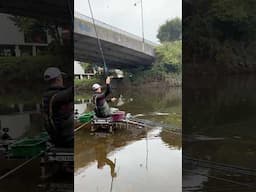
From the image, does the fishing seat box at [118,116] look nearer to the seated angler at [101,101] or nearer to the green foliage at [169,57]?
the seated angler at [101,101]

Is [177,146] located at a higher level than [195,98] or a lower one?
lower

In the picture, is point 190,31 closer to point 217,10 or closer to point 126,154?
point 217,10

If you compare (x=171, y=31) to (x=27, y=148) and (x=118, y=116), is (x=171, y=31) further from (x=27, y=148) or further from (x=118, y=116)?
(x=118, y=116)

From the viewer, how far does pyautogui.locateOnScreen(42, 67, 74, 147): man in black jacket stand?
6.68 ft

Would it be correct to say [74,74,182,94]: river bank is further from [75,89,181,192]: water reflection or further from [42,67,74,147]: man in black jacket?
[42,67,74,147]: man in black jacket

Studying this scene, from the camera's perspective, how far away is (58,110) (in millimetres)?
2031

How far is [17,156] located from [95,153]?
1.94 metres

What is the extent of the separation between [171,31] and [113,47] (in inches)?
34.7

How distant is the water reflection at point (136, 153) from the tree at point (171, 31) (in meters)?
0.47

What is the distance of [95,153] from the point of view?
13.2 ft

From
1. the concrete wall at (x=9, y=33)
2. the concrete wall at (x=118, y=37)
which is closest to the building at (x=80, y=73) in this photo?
the concrete wall at (x=118, y=37)

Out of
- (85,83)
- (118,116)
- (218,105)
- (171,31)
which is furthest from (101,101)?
(218,105)

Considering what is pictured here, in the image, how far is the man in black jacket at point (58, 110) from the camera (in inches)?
80.2

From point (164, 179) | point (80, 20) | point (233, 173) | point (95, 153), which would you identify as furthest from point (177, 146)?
point (80, 20)
